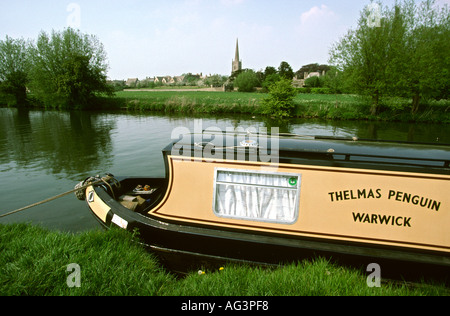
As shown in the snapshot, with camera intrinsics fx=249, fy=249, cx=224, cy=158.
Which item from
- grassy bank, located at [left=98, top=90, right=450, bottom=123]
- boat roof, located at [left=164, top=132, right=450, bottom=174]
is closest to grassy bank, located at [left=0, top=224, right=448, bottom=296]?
boat roof, located at [left=164, top=132, right=450, bottom=174]

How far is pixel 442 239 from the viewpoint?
2885mm

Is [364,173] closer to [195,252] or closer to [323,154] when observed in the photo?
[323,154]

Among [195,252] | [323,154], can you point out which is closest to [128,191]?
[195,252]

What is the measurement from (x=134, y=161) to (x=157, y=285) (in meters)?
7.66

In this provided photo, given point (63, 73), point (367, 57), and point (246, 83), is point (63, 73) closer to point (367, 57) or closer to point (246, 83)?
point (367, 57)

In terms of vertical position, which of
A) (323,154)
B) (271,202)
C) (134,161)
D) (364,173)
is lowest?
(134,161)

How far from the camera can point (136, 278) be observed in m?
2.84

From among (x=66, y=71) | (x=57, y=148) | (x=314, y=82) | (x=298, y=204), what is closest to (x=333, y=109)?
(x=57, y=148)

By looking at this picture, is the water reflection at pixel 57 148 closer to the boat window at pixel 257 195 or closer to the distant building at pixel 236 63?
the boat window at pixel 257 195

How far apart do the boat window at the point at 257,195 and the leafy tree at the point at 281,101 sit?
21.2 meters

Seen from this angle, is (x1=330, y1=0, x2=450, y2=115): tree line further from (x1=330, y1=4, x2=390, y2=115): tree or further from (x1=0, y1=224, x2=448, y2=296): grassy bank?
(x1=0, y1=224, x2=448, y2=296): grassy bank

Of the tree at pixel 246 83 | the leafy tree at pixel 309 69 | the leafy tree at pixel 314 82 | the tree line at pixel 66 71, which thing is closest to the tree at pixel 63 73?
the tree line at pixel 66 71
